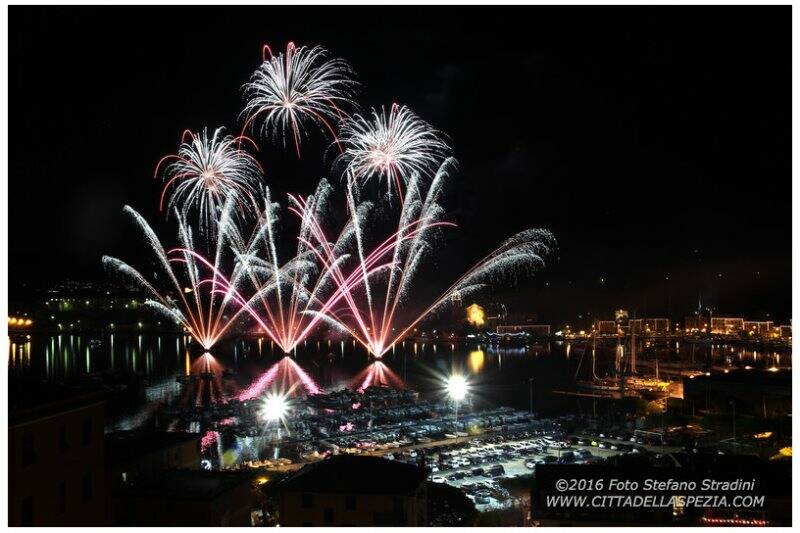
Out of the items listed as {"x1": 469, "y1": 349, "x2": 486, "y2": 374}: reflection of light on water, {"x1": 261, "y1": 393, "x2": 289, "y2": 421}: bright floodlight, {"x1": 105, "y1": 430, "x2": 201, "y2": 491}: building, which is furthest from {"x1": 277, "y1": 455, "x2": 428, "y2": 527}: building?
{"x1": 469, "y1": 349, "x2": 486, "y2": 374}: reflection of light on water

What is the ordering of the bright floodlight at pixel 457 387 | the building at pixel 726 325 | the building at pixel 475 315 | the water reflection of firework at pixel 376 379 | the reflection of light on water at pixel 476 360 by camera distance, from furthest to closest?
the building at pixel 726 325, the building at pixel 475 315, the reflection of light on water at pixel 476 360, the water reflection of firework at pixel 376 379, the bright floodlight at pixel 457 387

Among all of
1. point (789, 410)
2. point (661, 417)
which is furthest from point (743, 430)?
point (789, 410)

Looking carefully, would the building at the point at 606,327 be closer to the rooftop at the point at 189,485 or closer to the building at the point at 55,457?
the rooftop at the point at 189,485

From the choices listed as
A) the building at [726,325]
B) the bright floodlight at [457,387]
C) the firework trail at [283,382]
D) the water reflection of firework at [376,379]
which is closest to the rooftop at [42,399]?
the firework trail at [283,382]

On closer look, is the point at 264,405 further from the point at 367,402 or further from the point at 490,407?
the point at 490,407

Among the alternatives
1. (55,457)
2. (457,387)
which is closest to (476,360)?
(457,387)
